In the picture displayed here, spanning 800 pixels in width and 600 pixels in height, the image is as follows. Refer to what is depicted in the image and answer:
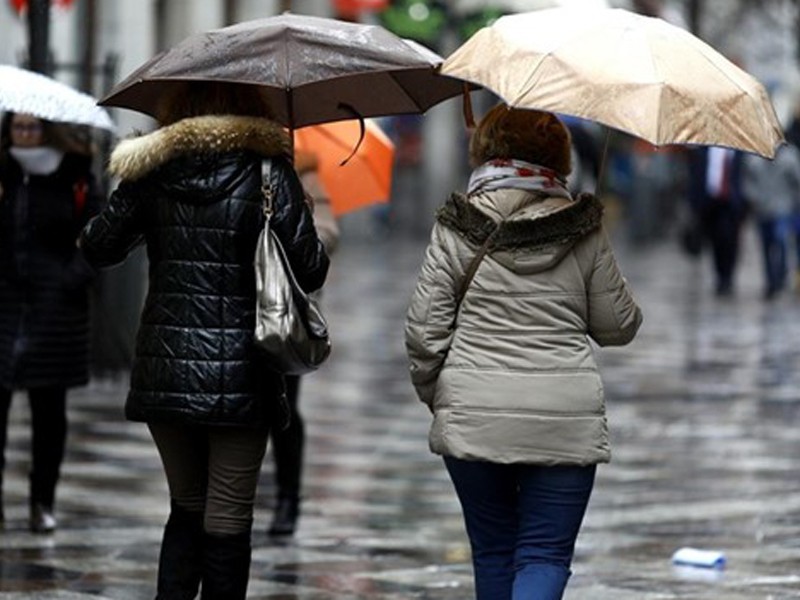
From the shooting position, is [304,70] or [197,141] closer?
[197,141]

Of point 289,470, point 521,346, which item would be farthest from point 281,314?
point 289,470

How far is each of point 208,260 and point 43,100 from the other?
8.13 ft

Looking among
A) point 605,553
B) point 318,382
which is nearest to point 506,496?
point 605,553

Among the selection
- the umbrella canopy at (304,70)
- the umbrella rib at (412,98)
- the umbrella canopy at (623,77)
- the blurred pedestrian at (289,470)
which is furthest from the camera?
the blurred pedestrian at (289,470)

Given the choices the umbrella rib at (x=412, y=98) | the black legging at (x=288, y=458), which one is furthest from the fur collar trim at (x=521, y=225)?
the black legging at (x=288, y=458)

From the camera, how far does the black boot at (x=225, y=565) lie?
7.34 m

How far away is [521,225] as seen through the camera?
6.88 metres

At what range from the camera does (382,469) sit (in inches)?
497

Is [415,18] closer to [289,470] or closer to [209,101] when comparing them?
[289,470]

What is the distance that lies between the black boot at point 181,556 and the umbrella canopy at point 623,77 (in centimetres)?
157

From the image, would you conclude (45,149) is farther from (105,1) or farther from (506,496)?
(105,1)

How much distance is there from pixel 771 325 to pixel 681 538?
12.8 metres

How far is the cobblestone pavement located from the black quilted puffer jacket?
180 centimetres

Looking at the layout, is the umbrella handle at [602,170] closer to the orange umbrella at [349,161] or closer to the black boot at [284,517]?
the orange umbrella at [349,161]
